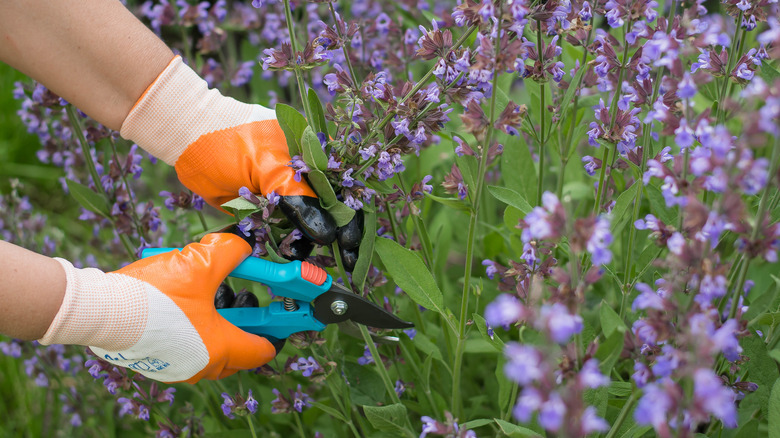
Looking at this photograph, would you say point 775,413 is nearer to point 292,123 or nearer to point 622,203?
point 622,203

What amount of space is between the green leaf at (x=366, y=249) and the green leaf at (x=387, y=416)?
0.31 meters

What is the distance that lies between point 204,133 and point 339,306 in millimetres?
683

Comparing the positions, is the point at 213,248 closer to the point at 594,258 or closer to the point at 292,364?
the point at 292,364

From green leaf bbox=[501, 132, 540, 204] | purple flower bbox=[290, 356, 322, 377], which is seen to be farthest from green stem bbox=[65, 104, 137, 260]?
green leaf bbox=[501, 132, 540, 204]

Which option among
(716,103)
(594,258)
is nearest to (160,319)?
(594,258)

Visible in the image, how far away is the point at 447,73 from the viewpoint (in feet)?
4.68

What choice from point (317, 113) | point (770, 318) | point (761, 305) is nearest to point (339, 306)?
point (317, 113)

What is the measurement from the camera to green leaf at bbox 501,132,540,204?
6.79 feet

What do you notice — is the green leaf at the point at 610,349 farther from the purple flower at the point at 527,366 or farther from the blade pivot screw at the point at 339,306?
the blade pivot screw at the point at 339,306

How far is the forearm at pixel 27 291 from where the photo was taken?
1.45m

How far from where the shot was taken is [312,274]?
155 cm

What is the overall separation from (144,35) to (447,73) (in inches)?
38.3

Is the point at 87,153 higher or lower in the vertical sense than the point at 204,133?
lower

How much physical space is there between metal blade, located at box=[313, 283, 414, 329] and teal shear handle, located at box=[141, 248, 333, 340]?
2 cm
